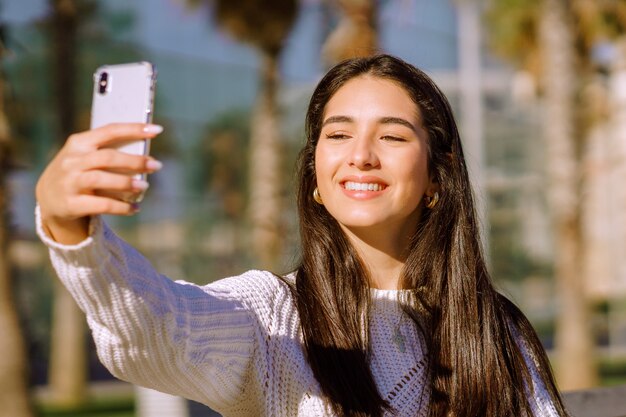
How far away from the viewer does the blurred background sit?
440 inches

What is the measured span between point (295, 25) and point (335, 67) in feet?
36.0

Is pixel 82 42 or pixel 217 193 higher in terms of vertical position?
pixel 82 42

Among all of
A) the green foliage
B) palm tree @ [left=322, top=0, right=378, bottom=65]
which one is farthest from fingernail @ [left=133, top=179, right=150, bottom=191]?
the green foliage

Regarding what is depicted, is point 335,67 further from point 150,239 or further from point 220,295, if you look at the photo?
point 150,239

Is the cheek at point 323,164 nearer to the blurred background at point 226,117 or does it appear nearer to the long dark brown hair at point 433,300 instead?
the long dark brown hair at point 433,300

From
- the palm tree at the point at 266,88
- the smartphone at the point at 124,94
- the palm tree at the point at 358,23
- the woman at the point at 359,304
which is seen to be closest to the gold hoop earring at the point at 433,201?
the woman at the point at 359,304

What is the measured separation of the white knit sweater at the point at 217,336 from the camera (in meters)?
1.51

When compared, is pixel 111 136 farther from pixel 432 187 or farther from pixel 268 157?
pixel 268 157

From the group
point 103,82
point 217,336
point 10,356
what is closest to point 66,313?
point 10,356

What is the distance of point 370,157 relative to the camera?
2.20 metres

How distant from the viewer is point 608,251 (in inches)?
1367

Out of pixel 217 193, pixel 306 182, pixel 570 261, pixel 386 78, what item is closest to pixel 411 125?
pixel 386 78

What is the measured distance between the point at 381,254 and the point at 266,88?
11255 millimetres

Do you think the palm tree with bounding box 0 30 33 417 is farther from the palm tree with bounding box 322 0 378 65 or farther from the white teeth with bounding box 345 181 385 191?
the palm tree with bounding box 322 0 378 65
